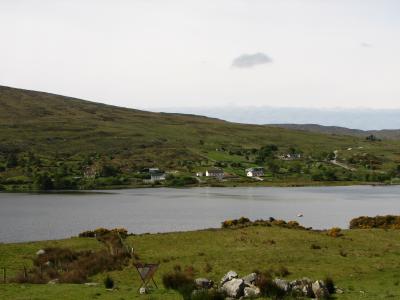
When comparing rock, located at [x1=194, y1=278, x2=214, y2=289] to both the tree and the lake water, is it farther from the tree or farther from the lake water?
the tree

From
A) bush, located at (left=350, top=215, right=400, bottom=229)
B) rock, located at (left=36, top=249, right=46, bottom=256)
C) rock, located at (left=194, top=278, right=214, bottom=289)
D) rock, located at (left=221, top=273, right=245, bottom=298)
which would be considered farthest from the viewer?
bush, located at (left=350, top=215, right=400, bottom=229)

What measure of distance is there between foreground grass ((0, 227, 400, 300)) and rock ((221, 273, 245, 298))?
7.25 ft

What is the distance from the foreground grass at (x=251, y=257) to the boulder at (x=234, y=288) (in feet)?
7.24

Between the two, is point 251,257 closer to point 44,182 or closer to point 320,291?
point 320,291

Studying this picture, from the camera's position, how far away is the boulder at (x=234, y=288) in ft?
71.4

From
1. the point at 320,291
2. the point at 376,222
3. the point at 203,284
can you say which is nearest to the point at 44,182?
the point at 376,222

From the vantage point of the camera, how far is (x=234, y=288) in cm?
2189

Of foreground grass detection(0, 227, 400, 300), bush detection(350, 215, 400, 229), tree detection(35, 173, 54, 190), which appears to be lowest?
tree detection(35, 173, 54, 190)

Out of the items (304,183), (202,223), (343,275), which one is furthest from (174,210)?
(304,183)

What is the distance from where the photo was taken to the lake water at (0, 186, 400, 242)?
261 ft

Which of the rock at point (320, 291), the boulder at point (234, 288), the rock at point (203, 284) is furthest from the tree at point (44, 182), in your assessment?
the rock at point (320, 291)

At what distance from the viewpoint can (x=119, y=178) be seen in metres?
197

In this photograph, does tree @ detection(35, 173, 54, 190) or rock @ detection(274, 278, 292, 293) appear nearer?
rock @ detection(274, 278, 292, 293)

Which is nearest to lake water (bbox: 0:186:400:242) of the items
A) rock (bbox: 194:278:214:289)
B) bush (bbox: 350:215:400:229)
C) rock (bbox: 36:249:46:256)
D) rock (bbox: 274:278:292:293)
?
bush (bbox: 350:215:400:229)
